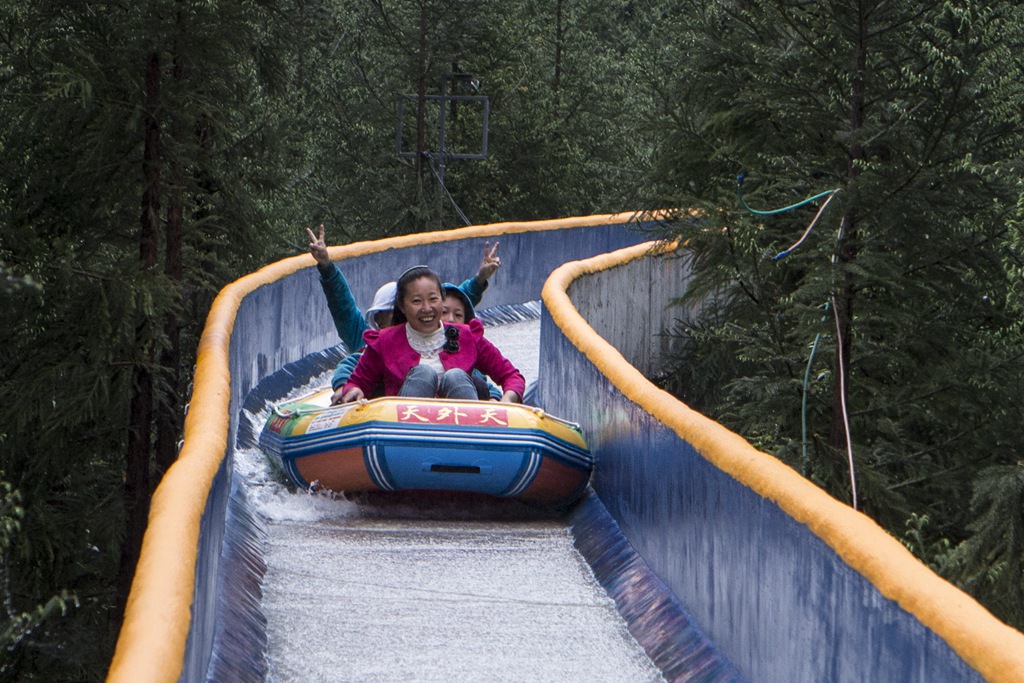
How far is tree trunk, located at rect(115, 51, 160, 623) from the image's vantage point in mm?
12352

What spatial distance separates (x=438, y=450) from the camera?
754 centimetres

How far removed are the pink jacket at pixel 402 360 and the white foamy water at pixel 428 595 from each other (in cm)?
73

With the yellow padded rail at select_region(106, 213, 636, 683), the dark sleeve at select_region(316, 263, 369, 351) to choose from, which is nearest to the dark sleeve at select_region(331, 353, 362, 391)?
the dark sleeve at select_region(316, 263, 369, 351)

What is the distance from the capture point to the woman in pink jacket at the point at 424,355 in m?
8.26

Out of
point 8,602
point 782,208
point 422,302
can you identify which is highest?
point 782,208

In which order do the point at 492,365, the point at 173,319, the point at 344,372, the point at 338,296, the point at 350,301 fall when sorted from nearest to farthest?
the point at 492,365, the point at 344,372, the point at 338,296, the point at 350,301, the point at 173,319

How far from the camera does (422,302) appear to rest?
27.0 feet

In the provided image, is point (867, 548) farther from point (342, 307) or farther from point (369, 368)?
point (342, 307)

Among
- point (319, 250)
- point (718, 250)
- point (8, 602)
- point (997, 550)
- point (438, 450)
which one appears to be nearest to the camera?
point (438, 450)

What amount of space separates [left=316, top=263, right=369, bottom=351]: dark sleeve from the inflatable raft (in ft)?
6.05

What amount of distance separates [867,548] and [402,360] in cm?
467

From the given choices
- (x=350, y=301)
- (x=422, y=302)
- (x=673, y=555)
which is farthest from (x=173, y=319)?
(x=673, y=555)

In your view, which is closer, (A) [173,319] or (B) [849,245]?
(B) [849,245]

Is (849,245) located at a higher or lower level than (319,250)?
higher
